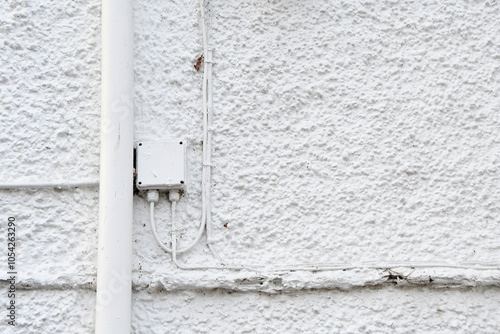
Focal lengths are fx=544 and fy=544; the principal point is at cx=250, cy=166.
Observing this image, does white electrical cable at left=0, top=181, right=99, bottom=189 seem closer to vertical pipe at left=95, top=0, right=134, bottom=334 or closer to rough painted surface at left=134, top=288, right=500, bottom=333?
vertical pipe at left=95, top=0, right=134, bottom=334

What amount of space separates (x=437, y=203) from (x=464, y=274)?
0.16 metres

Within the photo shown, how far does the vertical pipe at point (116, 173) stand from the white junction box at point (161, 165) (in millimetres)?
29

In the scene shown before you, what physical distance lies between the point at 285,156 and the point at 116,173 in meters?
0.38

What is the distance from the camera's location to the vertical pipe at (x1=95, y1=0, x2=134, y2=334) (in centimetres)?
109

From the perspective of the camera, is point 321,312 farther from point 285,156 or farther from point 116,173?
point 116,173

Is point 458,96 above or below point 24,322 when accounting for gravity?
above

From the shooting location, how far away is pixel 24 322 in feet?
3.65

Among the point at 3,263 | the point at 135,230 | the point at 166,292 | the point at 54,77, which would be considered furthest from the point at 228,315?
the point at 54,77

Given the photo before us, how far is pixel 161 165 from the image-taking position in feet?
3.91

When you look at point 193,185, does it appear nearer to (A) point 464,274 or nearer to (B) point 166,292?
(B) point 166,292

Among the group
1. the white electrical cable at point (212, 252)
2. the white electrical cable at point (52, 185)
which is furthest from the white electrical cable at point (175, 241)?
the white electrical cable at point (52, 185)

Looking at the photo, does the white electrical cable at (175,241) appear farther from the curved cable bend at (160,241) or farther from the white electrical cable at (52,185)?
the white electrical cable at (52,185)

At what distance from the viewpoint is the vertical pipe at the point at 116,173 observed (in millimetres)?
1093

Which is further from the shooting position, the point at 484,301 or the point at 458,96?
the point at 458,96
